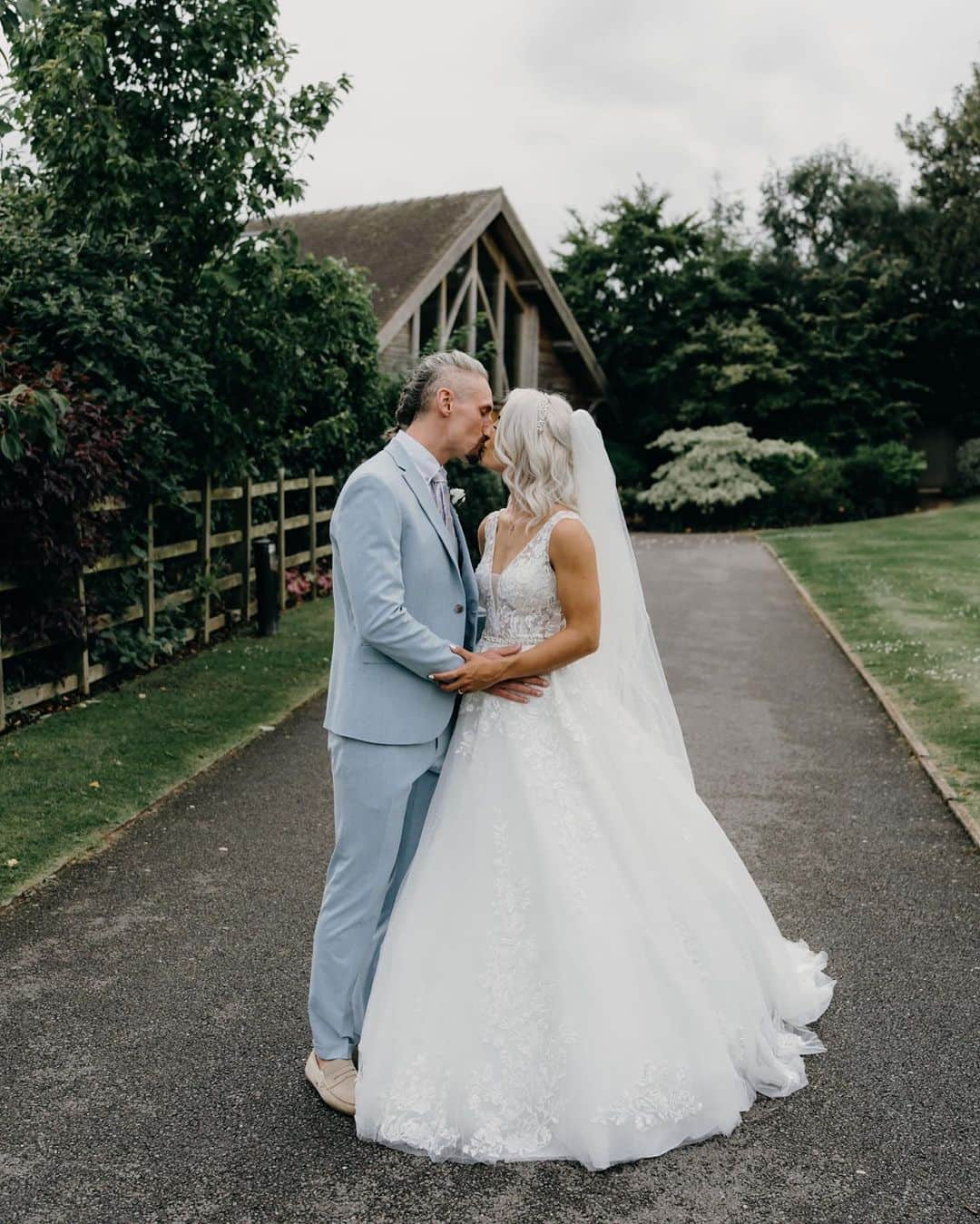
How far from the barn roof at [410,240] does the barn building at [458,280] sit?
2cm

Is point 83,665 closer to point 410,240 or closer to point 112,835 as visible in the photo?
point 112,835

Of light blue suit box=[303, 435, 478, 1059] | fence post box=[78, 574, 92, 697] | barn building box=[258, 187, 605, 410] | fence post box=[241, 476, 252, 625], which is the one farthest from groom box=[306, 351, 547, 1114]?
barn building box=[258, 187, 605, 410]

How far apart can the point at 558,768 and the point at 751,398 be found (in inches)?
1121

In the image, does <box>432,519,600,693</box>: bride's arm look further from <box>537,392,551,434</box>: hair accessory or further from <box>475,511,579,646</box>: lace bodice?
<box>537,392,551,434</box>: hair accessory

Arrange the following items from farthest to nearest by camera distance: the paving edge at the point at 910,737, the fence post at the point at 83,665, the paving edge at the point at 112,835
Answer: the fence post at the point at 83,665 → the paving edge at the point at 910,737 → the paving edge at the point at 112,835

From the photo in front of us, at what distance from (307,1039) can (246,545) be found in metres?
8.84

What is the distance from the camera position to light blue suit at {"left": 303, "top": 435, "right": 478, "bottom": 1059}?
3.31m

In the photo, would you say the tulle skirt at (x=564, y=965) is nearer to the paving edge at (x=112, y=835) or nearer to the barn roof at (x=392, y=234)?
the paving edge at (x=112, y=835)

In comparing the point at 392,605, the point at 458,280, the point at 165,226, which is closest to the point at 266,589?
the point at 165,226

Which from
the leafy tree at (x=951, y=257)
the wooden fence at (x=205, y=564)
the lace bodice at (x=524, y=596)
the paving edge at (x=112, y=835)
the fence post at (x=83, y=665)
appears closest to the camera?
the lace bodice at (x=524, y=596)

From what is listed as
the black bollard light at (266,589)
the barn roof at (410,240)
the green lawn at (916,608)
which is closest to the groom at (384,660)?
the green lawn at (916,608)

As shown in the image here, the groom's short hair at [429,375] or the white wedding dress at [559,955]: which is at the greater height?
the groom's short hair at [429,375]

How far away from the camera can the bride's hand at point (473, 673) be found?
3422 millimetres

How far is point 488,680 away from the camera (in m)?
3.50
